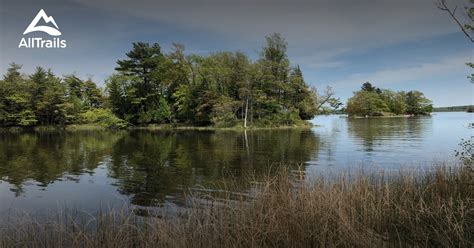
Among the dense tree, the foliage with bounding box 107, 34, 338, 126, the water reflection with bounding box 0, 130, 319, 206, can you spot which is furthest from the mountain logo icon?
the dense tree

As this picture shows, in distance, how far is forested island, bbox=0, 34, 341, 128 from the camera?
5666 cm

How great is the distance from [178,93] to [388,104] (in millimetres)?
88053

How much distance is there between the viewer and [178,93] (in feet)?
201

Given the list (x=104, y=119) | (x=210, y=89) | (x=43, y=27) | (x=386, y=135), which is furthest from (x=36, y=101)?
(x=386, y=135)

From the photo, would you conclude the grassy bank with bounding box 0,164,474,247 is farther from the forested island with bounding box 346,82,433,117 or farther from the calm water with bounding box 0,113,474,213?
the forested island with bounding box 346,82,433,117

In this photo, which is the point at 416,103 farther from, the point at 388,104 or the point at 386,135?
the point at 386,135

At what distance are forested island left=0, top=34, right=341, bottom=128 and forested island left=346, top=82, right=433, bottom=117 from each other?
53.2m

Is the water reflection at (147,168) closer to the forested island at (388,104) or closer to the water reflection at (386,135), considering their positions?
the water reflection at (386,135)

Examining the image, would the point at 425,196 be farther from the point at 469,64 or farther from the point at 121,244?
the point at 121,244

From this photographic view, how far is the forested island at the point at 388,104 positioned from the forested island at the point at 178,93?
5322 cm

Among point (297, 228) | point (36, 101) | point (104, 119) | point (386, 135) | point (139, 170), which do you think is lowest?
point (139, 170)

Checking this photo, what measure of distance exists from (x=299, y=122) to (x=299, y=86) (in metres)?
7.68

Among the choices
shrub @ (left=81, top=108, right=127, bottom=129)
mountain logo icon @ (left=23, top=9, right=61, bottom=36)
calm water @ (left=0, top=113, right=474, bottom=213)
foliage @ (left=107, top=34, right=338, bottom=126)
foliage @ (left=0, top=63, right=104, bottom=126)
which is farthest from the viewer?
shrub @ (left=81, top=108, right=127, bottom=129)

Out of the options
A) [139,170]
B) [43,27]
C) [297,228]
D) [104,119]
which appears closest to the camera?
[297,228]
